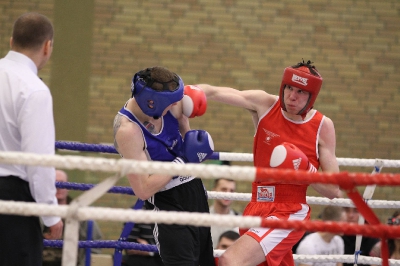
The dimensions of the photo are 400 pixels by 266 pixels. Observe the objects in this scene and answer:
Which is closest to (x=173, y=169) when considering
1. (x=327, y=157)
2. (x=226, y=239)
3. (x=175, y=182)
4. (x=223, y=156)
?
(x=175, y=182)

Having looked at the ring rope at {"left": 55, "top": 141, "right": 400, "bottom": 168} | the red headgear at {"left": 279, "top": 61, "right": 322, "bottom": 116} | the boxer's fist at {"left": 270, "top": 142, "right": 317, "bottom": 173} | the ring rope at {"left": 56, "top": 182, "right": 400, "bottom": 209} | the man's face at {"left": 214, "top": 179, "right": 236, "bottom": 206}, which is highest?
the red headgear at {"left": 279, "top": 61, "right": 322, "bottom": 116}

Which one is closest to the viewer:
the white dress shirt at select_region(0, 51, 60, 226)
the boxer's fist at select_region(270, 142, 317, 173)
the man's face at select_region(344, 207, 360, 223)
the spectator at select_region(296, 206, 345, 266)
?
the white dress shirt at select_region(0, 51, 60, 226)

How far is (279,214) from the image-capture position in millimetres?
3607

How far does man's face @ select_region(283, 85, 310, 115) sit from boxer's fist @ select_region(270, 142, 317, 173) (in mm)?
460

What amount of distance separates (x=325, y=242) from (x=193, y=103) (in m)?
2.49

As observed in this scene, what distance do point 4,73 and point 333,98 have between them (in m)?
5.14

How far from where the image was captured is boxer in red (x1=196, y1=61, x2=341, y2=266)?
3.55 metres

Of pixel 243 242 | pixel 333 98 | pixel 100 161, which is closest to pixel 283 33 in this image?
pixel 333 98

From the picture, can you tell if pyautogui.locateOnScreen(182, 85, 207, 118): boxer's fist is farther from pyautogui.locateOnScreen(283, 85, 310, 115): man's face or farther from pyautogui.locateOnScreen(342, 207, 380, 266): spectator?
pyautogui.locateOnScreen(342, 207, 380, 266): spectator

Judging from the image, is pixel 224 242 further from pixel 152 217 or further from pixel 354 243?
pixel 152 217

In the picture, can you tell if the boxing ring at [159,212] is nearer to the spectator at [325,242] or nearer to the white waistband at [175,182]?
the white waistband at [175,182]

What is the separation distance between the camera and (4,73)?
285 cm

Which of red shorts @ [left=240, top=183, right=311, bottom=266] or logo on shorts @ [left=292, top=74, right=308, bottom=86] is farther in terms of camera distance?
logo on shorts @ [left=292, top=74, right=308, bottom=86]

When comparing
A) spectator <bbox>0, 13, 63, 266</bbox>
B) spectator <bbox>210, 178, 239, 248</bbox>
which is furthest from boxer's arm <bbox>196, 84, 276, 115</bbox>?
spectator <bbox>210, 178, 239, 248</bbox>
